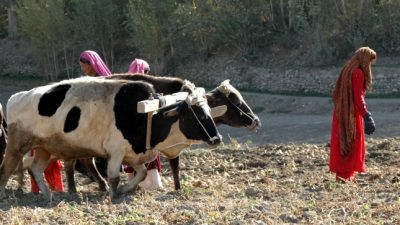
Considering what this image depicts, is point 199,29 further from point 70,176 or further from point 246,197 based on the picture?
point 246,197

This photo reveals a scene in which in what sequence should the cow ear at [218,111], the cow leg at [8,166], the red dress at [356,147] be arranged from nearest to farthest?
the cow leg at [8,166] < the red dress at [356,147] < the cow ear at [218,111]

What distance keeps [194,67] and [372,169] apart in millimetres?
27752

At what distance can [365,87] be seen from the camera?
10.1 meters

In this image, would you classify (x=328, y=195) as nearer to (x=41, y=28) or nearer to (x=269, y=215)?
(x=269, y=215)

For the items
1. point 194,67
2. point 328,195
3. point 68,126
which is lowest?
point 194,67

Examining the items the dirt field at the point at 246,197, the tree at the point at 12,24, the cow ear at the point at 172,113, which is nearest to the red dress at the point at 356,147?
the dirt field at the point at 246,197

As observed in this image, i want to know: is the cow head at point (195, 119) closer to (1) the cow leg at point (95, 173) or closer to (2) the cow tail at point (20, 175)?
(1) the cow leg at point (95, 173)

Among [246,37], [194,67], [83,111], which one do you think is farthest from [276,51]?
[83,111]

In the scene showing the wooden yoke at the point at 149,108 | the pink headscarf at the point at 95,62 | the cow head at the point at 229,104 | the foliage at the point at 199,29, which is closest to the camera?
the wooden yoke at the point at 149,108

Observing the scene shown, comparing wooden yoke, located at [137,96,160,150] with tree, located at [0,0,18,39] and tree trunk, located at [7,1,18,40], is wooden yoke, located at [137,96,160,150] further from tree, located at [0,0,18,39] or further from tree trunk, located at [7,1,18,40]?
tree trunk, located at [7,1,18,40]

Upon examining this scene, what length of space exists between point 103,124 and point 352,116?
9.51 ft

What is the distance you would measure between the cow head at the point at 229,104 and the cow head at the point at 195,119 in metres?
1.46

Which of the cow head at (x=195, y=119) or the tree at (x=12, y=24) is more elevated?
the cow head at (x=195, y=119)

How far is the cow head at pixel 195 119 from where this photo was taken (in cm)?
910
